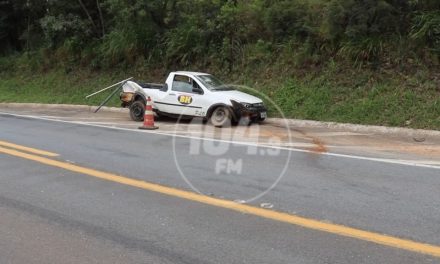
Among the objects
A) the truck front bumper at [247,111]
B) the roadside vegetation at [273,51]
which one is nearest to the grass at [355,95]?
the roadside vegetation at [273,51]

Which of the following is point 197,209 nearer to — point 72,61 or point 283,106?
point 283,106

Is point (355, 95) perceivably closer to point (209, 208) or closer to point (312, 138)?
point (312, 138)

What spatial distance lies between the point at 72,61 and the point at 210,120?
46.9 ft

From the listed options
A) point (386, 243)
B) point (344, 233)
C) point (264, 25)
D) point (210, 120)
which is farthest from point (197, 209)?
point (264, 25)

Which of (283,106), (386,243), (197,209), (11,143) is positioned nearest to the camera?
(386,243)

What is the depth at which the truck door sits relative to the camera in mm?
14641

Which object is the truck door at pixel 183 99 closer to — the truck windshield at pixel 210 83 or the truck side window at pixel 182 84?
the truck side window at pixel 182 84

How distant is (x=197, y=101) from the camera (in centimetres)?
1462

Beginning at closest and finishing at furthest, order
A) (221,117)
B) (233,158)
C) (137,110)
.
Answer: (233,158) < (221,117) < (137,110)

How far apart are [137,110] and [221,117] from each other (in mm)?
2948

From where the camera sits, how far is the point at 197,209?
235 inches

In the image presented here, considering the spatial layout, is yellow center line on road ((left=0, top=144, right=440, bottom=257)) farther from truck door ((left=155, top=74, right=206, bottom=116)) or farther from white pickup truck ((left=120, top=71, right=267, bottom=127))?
truck door ((left=155, top=74, right=206, bottom=116))

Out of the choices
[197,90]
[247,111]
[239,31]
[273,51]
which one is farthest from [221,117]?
[239,31]

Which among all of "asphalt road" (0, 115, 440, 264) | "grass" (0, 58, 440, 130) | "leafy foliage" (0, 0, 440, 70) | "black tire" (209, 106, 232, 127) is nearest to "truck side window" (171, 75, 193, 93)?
"black tire" (209, 106, 232, 127)
